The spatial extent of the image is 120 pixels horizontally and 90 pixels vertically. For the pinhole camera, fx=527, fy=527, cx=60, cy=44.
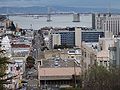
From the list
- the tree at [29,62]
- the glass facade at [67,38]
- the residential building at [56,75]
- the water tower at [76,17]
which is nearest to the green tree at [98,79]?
the residential building at [56,75]

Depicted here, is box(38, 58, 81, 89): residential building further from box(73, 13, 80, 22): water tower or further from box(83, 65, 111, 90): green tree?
box(73, 13, 80, 22): water tower

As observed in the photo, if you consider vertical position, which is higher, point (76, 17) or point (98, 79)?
point (76, 17)

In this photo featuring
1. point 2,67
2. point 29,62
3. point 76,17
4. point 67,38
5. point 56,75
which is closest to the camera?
point 2,67

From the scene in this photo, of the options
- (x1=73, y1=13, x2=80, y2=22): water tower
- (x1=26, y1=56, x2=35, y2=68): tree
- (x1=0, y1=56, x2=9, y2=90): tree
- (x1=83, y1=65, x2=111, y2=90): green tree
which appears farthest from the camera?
(x1=73, y1=13, x2=80, y2=22): water tower

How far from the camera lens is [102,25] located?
50.6m

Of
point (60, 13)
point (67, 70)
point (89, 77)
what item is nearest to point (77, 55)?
point (67, 70)

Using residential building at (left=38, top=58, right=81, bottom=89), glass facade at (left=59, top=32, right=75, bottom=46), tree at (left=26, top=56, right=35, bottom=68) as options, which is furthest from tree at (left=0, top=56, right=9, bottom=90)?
glass facade at (left=59, top=32, right=75, bottom=46)

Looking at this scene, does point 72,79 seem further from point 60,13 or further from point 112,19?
point 60,13

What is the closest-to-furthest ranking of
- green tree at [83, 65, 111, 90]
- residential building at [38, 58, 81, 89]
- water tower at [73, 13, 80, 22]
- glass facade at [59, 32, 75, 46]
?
green tree at [83, 65, 111, 90], residential building at [38, 58, 81, 89], glass facade at [59, 32, 75, 46], water tower at [73, 13, 80, 22]

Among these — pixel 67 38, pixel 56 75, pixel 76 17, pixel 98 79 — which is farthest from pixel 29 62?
pixel 76 17

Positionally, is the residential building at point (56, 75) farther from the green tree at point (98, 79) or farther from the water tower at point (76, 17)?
the water tower at point (76, 17)

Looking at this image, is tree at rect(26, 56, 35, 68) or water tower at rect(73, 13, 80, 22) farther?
water tower at rect(73, 13, 80, 22)

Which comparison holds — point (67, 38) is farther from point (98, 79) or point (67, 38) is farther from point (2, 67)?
point (2, 67)

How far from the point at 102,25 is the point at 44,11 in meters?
49.6
